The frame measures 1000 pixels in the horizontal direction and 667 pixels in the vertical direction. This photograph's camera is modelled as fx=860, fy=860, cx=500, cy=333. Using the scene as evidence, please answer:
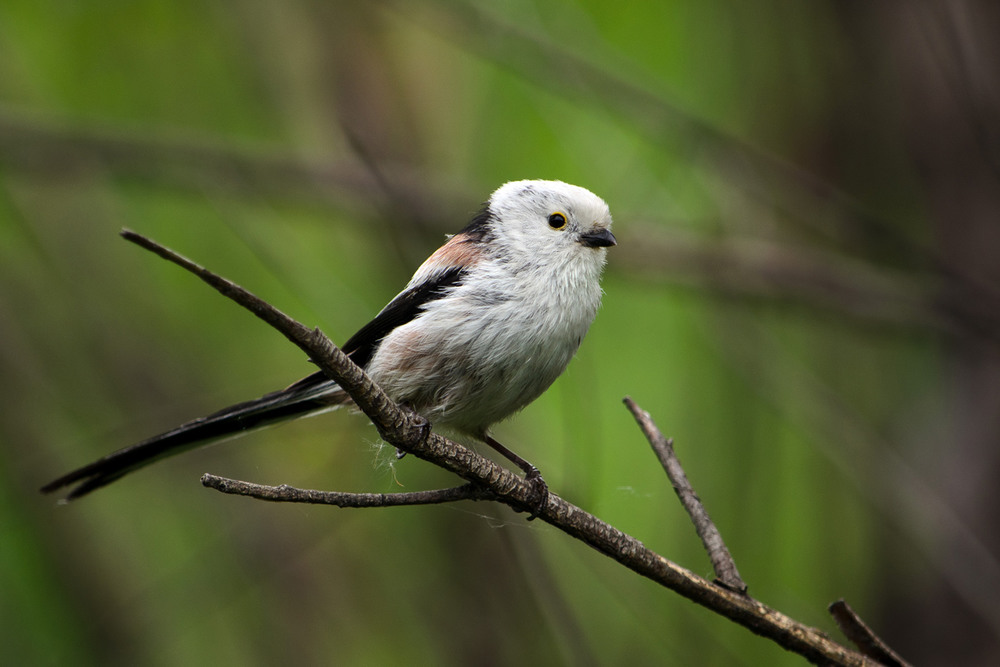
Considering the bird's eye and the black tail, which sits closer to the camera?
the black tail

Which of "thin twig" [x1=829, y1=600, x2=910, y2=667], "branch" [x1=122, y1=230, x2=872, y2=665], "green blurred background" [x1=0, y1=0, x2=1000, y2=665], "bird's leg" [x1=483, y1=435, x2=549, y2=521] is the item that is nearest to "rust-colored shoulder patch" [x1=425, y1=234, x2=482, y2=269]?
"green blurred background" [x1=0, y1=0, x2=1000, y2=665]

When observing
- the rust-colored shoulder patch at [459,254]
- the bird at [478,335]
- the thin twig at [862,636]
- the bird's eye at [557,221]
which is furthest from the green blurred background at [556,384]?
the thin twig at [862,636]

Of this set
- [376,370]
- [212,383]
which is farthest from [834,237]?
[212,383]

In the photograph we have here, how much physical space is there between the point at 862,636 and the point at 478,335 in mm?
1202

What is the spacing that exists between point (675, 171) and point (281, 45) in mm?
2504

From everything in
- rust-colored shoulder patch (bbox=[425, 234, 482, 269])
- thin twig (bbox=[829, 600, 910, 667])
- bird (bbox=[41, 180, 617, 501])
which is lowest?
thin twig (bbox=[829, 600, 910, 667])

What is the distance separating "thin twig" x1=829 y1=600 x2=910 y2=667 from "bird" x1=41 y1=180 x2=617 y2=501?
865mm

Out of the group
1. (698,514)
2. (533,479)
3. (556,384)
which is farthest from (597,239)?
(556,384)

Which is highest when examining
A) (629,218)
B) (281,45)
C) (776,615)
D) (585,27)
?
(281,45)

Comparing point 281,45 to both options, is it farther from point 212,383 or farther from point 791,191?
point 791,191

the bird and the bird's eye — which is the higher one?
the bird's eye

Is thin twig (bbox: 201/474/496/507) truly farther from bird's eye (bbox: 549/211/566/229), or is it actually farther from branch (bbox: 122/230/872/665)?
bird's eye (bbox: 549/211/566/229)

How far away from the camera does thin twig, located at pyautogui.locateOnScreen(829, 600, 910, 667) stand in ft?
5.76

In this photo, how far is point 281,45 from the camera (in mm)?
4531
